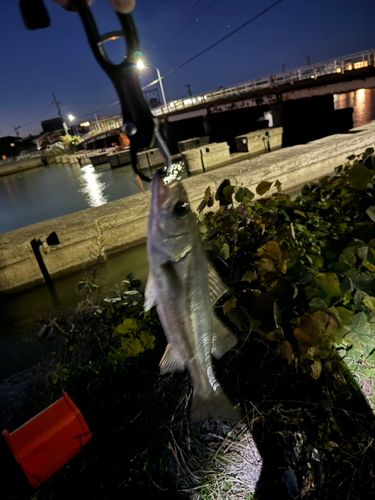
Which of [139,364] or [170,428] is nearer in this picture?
[170,428]

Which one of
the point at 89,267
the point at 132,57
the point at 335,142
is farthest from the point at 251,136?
the point at 132,57

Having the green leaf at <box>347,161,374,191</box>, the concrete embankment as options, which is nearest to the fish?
the green leaf at <box>347,161,374,191</box>

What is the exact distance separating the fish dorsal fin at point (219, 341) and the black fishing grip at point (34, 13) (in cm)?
161

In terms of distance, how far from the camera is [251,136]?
55.9 feet

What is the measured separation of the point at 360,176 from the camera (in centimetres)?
258

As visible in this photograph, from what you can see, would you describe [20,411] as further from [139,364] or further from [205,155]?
[205,155]

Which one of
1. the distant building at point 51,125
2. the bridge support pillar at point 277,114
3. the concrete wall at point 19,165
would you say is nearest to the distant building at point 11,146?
the concrete wall at point 19,165

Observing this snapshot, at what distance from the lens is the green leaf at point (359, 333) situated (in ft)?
7.00

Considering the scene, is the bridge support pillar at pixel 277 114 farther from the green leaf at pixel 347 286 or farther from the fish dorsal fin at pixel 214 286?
the fish dorsal fin at pixel 214 286

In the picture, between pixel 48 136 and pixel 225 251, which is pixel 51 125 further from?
pixel 225 251

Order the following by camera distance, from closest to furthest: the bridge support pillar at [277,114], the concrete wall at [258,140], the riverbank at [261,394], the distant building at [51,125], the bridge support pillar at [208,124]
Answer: the riverbank at [261,394] → the concrete wall at [258,140] → the bridge support pillar at [277,114] → the bridge support pillar at [208,124] → the distant building at [51,125]

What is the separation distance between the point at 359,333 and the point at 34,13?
2701mm

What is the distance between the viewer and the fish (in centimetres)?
132

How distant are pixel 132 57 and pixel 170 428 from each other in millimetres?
2536
